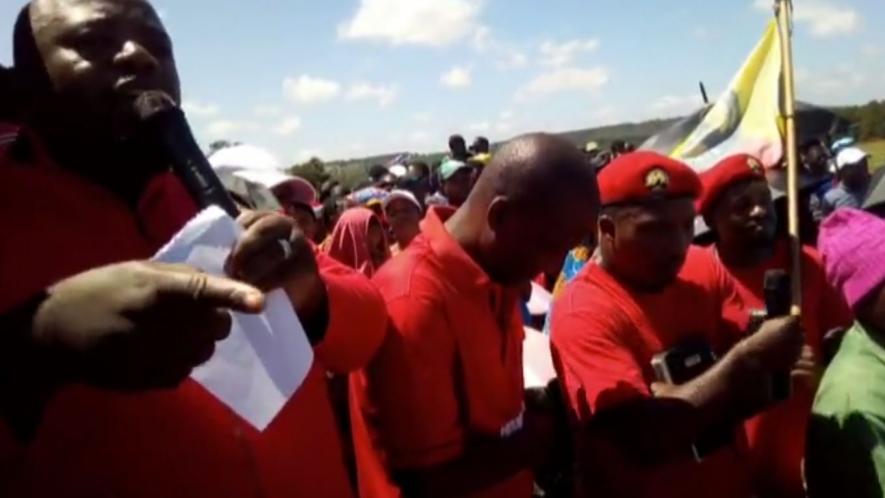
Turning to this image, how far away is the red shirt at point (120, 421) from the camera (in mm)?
1460

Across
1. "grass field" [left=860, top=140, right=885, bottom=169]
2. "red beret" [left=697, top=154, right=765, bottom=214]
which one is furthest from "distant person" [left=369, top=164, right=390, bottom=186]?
"grass field" [left=860, top=140, right=885, bottom=169]

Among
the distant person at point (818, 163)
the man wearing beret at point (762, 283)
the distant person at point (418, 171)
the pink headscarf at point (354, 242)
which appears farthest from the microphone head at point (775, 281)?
the distant person at point (418, 171)

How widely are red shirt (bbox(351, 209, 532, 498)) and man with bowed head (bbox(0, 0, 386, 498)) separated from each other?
61cm

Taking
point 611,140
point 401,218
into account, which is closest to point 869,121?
point 611,140

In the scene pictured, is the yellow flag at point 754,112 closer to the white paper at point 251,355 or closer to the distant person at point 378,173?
the white paper at point 251,355

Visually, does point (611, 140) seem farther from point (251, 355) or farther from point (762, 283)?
point (251, 355)

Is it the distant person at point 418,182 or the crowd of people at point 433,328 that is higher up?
the crowd of people at point 433,328

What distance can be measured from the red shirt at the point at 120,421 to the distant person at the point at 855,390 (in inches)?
53.1

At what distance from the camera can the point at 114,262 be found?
1.54 m

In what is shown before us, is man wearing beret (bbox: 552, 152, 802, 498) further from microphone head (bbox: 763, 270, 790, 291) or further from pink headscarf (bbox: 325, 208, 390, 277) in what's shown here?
pink headscarf (bbox: 325, 208, 390, 277)

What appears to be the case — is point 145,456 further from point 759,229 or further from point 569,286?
point 759,229

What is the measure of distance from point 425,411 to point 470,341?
21cm

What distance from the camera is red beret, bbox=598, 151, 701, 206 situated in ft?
9.53

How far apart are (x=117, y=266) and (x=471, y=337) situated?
1.48 m
